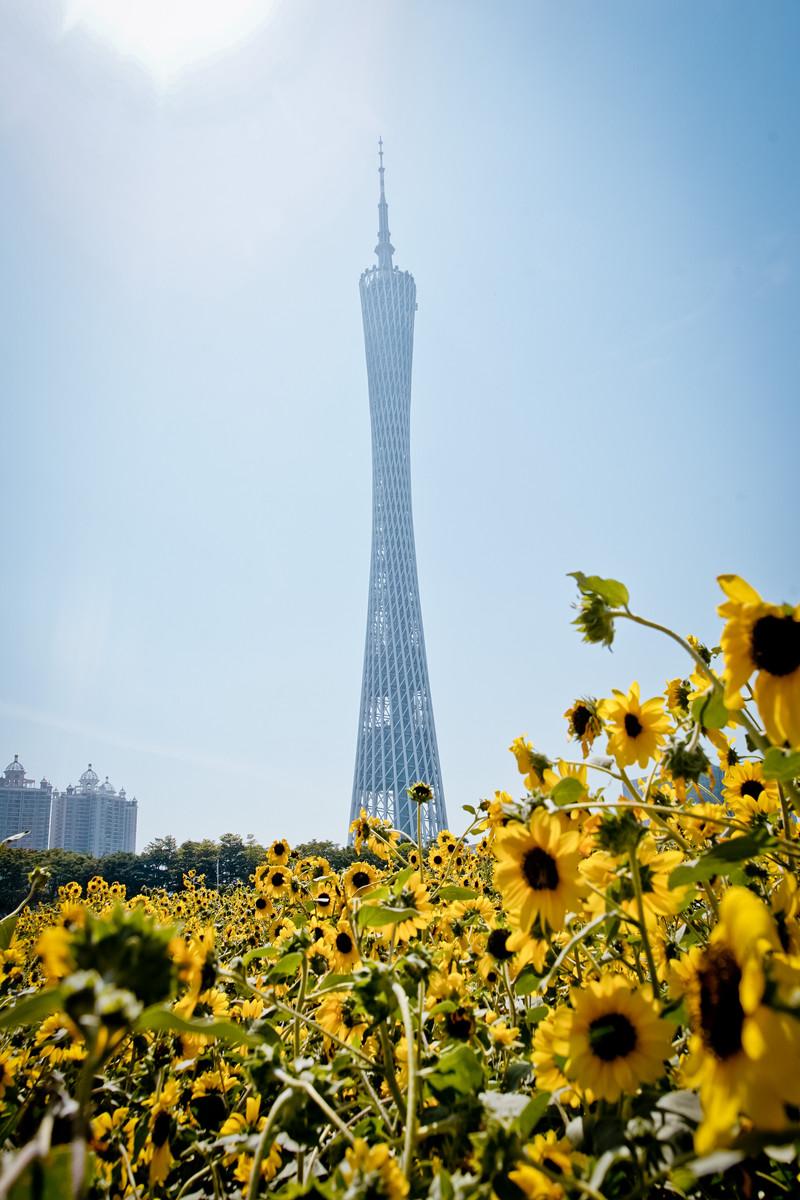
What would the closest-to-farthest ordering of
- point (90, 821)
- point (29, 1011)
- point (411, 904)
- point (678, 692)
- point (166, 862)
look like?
1. point (29, 1011)
2. point (411, 904)
3. point (678, 692)
4. point (166, 862)
5. point (90, 821)

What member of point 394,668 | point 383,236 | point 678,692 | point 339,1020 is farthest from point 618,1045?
point 383,236

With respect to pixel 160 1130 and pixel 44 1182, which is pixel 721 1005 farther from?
pixel 160 1130

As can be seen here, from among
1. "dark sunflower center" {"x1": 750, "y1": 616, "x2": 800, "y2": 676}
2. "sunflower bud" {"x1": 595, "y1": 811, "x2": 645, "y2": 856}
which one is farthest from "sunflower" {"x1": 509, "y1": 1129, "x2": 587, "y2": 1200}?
"dark sunflower center" {"x1": 750, "y1": 616, "x2": 800, "y2": 676}

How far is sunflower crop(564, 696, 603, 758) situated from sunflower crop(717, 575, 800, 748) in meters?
0.57

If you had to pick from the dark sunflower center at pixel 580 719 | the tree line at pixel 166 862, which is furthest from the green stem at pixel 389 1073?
the tree line at pixel 166 862

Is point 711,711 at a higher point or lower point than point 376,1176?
higher

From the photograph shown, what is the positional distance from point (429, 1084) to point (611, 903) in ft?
0.89

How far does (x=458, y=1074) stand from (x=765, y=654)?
1.72 feet

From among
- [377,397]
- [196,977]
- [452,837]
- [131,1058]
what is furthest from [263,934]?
[377,397]

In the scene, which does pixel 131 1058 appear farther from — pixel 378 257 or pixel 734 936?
pixel 378 257

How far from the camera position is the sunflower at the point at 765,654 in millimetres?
686

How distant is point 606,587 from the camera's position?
0.84m

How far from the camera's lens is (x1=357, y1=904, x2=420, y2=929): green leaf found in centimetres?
85

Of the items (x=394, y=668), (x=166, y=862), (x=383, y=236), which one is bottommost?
(x=166, y=862)
